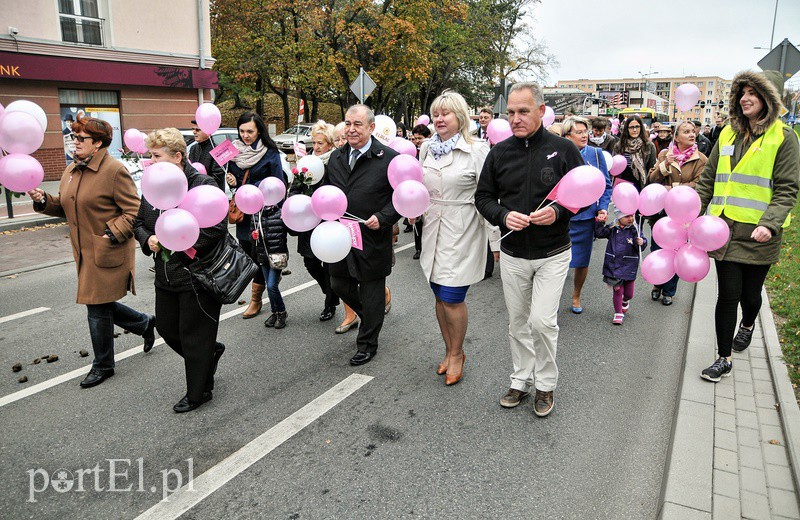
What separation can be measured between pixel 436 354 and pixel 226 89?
3255 cm

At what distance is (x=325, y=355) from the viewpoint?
4.98m

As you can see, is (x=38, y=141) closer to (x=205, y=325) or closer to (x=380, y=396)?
(x=205, y=325)

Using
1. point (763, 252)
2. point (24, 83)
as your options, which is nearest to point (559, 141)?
point (763, 252)

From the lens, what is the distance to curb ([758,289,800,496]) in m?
3.26

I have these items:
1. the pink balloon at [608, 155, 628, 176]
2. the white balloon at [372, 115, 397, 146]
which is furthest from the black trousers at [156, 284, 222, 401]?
the pink balloon at [608, 155, 628, 176]

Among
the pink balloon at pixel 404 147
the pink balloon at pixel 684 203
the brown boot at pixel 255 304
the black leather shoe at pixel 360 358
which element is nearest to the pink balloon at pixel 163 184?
the black leather shoe at pixel 360 358

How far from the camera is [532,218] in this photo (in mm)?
3508

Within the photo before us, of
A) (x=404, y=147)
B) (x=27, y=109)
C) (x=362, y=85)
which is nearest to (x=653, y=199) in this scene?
(x=404, y=147)

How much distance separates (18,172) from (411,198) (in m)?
→ 2.52

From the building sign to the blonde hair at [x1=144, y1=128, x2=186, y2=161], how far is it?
16.6 m

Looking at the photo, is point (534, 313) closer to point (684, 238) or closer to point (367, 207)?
point (684, 238)

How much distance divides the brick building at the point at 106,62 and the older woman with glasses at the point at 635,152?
1541 centimetres

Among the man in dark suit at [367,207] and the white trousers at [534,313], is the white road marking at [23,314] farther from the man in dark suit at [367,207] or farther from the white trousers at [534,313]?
the white trousers at [534,313]

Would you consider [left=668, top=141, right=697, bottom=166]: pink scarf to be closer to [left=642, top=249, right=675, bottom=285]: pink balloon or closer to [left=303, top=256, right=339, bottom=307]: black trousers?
[left=642, top=249, right=675, bottom=285]: pink balloon
